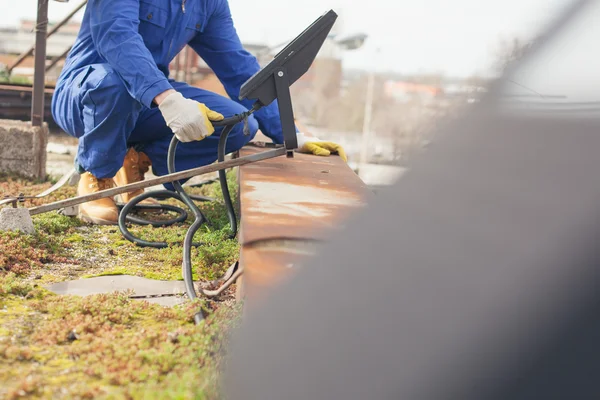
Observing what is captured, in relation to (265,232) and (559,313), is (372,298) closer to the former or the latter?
(559,313)

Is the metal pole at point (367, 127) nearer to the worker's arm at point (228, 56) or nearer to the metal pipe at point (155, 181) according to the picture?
the worker's arm at point (228, 56)

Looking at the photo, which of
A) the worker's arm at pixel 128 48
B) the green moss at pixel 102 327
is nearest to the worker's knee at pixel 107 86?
the worker's arm at pixel 128 48

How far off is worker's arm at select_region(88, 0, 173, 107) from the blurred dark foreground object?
2209 mm

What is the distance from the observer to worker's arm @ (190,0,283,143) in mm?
3490

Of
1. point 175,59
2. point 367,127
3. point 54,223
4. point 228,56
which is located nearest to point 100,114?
point 54,223

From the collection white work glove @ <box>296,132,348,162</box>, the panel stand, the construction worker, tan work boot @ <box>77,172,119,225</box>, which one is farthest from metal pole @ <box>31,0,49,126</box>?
the panel stand

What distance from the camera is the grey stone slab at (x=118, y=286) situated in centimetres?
212

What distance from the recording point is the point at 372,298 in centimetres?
63

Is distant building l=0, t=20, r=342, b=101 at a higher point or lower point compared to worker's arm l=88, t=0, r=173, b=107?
higher

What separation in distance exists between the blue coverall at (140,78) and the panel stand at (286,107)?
0.50 metres

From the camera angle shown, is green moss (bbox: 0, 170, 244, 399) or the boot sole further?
the boot sole

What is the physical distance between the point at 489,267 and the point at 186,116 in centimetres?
217

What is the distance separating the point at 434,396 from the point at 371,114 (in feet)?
114

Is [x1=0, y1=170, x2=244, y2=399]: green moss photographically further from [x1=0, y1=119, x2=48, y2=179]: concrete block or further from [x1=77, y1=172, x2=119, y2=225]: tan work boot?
[x1=0, y1=119, x2=48, y2=179]: concrete block
